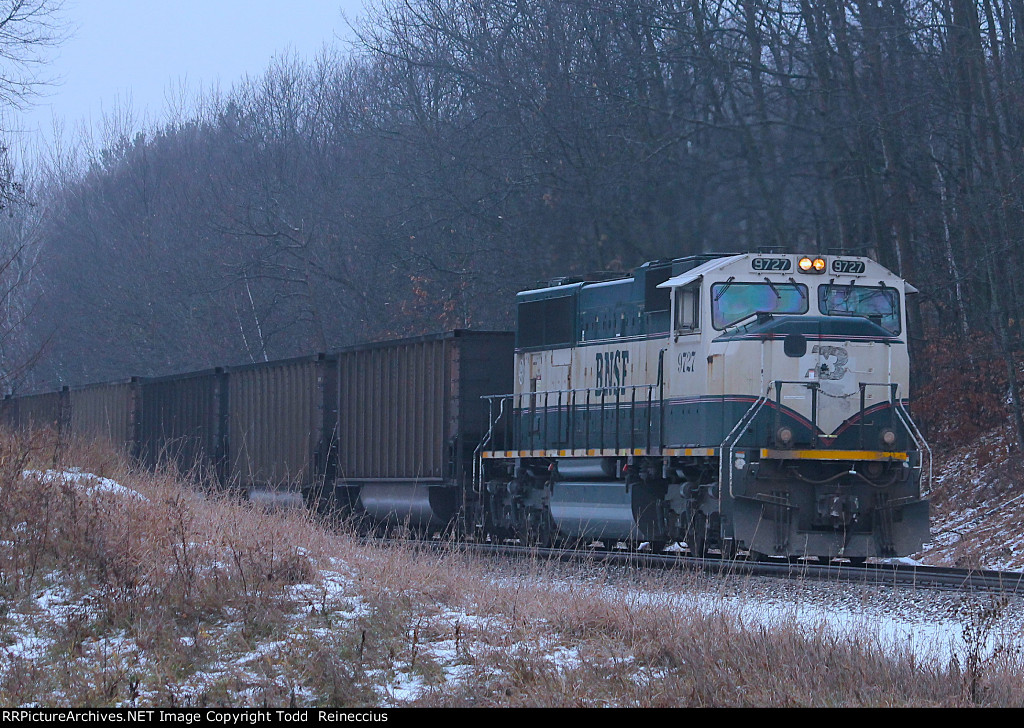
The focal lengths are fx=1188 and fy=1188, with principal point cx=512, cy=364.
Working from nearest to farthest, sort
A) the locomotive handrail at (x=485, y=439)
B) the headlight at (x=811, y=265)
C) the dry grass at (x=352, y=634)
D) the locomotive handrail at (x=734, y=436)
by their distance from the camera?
the dry grass at (x=352, y=634)
the locomotive handrail at (x=734, y=436)
the headlight at (x=811, y=265)
the locomotive handrail at (x=485, y=439)

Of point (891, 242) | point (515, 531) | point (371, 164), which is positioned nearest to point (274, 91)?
point (371, 164)

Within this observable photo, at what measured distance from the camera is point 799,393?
13242 millimetres

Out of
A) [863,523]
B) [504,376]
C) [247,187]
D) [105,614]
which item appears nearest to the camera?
[105,614]

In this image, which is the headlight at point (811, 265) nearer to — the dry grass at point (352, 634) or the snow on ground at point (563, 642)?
the snow on ground at point (563, 642)

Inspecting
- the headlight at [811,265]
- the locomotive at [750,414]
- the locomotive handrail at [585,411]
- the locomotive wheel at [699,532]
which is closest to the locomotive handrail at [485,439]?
the locomotive handrail at [585,411]

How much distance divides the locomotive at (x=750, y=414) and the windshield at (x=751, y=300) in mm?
16

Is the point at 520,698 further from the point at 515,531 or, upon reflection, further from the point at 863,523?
the point at 515,531

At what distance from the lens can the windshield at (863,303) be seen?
1384 cm

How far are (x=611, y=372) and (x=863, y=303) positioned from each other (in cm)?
322

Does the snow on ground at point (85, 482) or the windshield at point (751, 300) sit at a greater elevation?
the windshield at point (751, 300)

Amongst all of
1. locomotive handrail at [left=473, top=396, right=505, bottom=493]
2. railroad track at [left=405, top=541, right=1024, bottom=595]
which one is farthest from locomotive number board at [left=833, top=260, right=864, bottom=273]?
locomotive handrail at [left=473, top=396, right=505, bottom=493]

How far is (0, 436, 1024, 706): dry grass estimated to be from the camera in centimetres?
681

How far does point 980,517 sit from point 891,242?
691 cm

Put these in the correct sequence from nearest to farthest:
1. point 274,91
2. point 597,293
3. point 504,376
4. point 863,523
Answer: point 863,523
point 597,293
point 504,376
point 274,91
